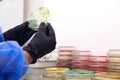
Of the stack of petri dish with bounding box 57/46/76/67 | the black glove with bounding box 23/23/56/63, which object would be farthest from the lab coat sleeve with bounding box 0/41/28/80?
the stack of petri dish with bounding box 57/46/76/67

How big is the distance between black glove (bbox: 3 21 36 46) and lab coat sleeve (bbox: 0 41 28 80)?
13.4 inches

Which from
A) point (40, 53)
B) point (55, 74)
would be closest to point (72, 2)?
point (55, 74)

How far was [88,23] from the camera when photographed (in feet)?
4.68

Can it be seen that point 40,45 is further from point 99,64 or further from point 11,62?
point 99,64

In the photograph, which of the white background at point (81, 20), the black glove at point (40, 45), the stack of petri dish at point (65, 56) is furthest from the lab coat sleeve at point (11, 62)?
the white background at point (81, 20)

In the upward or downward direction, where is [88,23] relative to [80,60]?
upward

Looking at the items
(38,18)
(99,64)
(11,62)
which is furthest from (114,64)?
(11,62)

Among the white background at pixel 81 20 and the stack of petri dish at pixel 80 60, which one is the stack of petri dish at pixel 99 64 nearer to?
the stack of petri dish at pixel 80 60

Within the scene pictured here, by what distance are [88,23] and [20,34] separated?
56cm

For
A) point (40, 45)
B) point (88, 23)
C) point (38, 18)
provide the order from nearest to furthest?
point (40, 45), point (38, 18), point (88, 23)

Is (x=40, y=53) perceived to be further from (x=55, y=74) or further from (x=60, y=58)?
(x=60, y=58)

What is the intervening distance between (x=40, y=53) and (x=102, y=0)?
0.80 m

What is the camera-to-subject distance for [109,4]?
1.39 meters

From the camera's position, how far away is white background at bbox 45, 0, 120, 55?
137 centimetres
